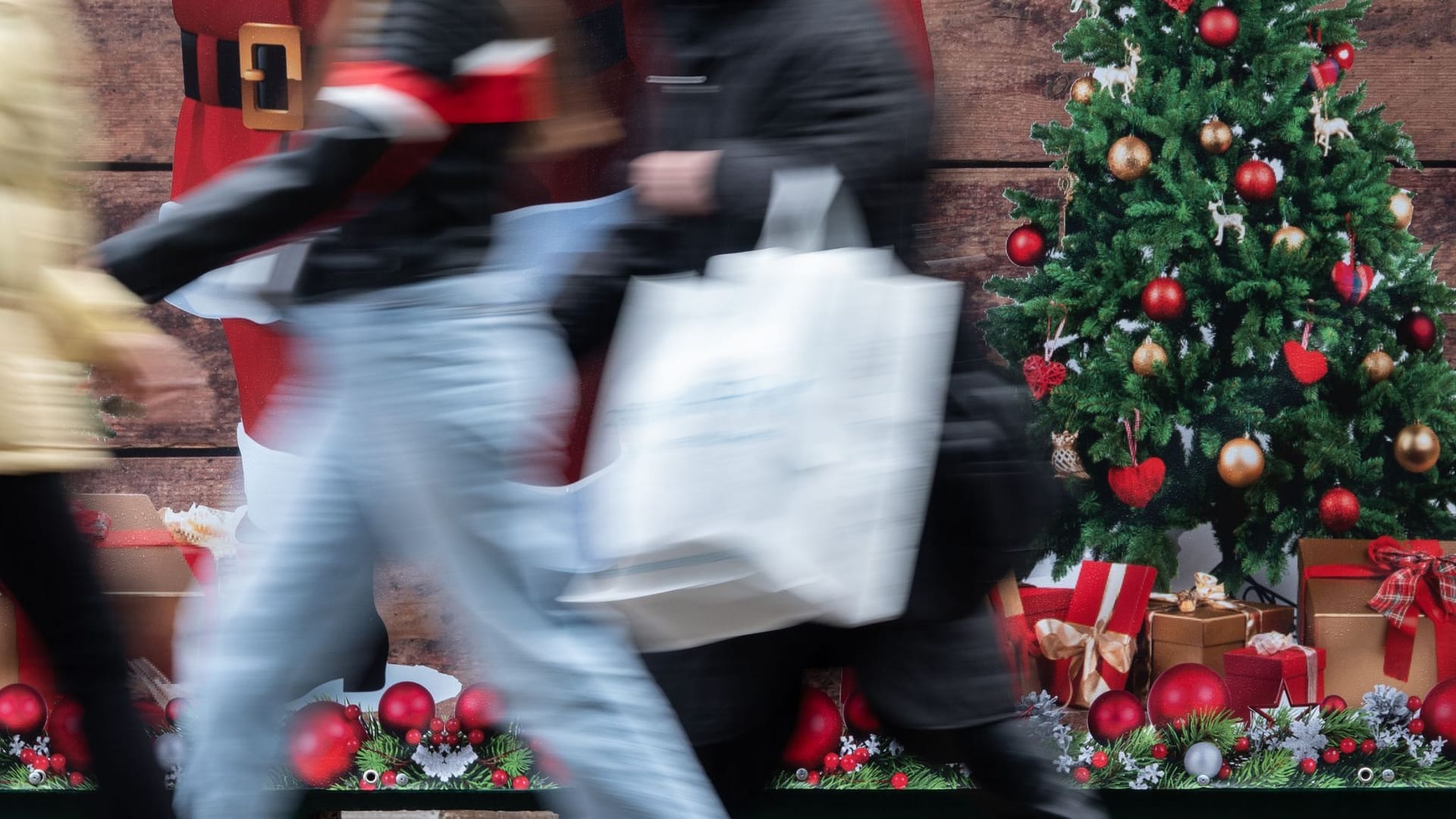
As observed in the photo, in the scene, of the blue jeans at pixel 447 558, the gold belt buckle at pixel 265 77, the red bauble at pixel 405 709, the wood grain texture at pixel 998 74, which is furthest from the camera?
the wood grain texture at pixel 998 74

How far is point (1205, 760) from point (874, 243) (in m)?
1.76

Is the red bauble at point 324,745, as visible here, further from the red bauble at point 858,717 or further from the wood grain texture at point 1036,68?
the wood grain texture at point 1036,68

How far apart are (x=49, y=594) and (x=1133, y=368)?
7.11ft

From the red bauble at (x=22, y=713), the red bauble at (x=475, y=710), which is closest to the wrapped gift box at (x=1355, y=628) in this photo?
the red bauble at (x=475, y=710)

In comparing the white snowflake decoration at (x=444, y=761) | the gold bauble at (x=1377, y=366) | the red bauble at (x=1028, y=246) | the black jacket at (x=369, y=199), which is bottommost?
the white snowflake decoration at (x=444, y=761)

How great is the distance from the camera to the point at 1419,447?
9.50ft

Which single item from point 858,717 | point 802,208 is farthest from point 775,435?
point 858,717

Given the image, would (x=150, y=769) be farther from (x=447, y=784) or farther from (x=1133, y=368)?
(x=1133, y=368)

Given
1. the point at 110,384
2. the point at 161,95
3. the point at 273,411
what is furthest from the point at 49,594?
the point at 161,95

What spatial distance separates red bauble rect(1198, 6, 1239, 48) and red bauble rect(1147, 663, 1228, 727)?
1.33m

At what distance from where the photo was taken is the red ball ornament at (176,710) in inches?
113

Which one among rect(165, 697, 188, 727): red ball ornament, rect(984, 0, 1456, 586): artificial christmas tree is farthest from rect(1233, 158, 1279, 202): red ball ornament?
rect(165, 697, 188, 727): red ball ornament

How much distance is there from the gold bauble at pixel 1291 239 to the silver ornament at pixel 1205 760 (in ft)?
3.45

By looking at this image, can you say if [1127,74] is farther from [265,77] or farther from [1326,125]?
[265,77]
